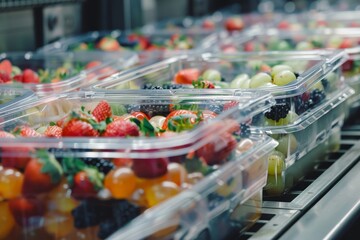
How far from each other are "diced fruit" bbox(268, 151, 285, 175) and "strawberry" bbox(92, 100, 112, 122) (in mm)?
493

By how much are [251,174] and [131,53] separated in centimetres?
157

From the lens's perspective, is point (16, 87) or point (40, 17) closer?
point (16, 87)

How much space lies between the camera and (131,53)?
3459 mm

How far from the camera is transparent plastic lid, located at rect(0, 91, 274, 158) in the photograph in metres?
1.69

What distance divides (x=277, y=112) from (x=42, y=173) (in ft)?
2.99

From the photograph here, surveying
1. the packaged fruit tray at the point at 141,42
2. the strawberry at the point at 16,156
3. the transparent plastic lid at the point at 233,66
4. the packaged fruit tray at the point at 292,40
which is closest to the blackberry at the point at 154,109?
the transparent plastic lid at the point at 233,66

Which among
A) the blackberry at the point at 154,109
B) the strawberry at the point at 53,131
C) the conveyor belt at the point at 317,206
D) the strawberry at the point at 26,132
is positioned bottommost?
the conveyor belt at the point at 317,206

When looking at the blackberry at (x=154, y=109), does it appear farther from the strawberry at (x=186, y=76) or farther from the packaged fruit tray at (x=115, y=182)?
the strawberry at (x=186, y=76)

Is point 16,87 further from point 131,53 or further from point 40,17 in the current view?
point 40,17

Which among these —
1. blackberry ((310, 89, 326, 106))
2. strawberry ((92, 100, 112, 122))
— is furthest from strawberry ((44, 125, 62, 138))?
blackberry ((310, 89, 326, 106))

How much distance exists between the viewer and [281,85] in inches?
98.7

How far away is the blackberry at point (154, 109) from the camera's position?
229cm

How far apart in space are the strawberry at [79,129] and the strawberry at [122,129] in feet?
0.11

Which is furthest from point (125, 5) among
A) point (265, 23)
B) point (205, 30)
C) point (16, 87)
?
point (16, 87)
